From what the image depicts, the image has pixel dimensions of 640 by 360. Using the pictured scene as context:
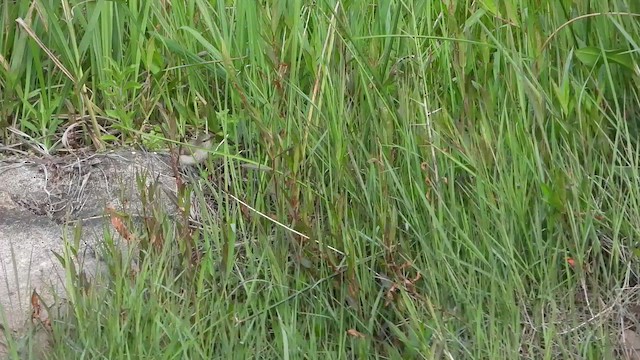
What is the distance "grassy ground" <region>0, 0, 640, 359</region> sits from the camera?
253cm

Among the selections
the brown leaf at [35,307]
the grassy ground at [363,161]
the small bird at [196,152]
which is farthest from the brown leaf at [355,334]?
the brown leaf at [35,307]

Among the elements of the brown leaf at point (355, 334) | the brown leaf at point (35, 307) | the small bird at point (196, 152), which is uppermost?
the small bird at point (196, 152)

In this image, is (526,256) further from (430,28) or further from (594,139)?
(430,28)

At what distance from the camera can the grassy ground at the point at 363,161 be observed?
2529 mm

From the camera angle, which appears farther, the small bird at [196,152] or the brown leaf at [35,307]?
the small bird at [196,152]

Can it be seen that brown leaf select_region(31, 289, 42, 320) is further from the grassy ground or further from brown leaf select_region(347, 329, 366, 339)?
brown leaf select_region(347, 329, 366, 339)

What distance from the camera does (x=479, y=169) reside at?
8.61 feet

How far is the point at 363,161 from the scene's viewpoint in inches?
110

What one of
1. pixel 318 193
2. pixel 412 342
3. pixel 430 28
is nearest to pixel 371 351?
pixel 412 342

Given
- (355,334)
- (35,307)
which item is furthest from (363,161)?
(35,307)

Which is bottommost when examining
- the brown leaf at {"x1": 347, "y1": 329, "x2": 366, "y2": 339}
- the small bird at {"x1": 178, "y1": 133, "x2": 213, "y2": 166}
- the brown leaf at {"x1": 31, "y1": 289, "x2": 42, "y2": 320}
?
the brown leaf at {"x1": 347, "y1": 329, "x2": 366, "y2": 339}

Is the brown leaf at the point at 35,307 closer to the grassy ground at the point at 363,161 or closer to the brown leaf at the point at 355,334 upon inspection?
the grassy ground at the point at 363,161

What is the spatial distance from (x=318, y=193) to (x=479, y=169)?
0.45m

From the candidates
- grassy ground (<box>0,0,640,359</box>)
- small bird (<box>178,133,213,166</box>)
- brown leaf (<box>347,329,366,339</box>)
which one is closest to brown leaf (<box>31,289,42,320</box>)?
grassy ground (<box>0,0,640,359</box>)
